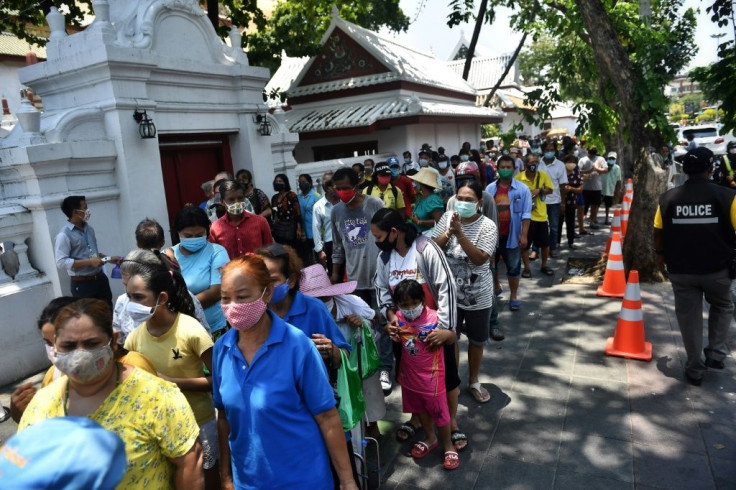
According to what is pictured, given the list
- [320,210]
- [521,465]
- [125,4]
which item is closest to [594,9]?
[320,210]

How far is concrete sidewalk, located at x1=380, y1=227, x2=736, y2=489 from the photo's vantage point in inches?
128

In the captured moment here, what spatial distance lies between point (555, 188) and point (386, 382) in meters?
5.39

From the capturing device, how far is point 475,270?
4113 millimetres

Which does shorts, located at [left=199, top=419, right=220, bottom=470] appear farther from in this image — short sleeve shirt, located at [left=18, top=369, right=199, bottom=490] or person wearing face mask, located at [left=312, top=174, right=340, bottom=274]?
person wearing face mask, located at [left=312, top=174, right=340, bottom=274]

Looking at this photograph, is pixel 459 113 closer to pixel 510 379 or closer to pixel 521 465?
pixel 510 379

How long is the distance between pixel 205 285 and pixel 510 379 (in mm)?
2875

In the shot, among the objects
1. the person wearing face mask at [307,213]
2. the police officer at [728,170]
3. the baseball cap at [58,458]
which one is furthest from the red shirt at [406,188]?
the baseball cap at [58,458]

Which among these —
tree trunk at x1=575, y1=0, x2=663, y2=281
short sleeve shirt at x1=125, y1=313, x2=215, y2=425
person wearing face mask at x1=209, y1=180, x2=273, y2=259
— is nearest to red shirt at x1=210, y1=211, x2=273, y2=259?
person wearing face mask at x1=209, y1=180, x2=273, y2=259

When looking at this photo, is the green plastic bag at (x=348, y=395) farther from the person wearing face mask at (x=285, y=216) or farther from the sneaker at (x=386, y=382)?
the person wearing face mask at (x=285, y=216)

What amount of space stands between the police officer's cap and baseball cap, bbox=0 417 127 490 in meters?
4.64

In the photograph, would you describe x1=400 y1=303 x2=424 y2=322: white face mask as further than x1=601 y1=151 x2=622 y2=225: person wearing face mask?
No

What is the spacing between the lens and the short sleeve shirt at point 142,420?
1.80 metres

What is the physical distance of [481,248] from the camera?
4.09 m

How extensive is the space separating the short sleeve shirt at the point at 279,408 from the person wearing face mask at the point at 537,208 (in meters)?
5.75
